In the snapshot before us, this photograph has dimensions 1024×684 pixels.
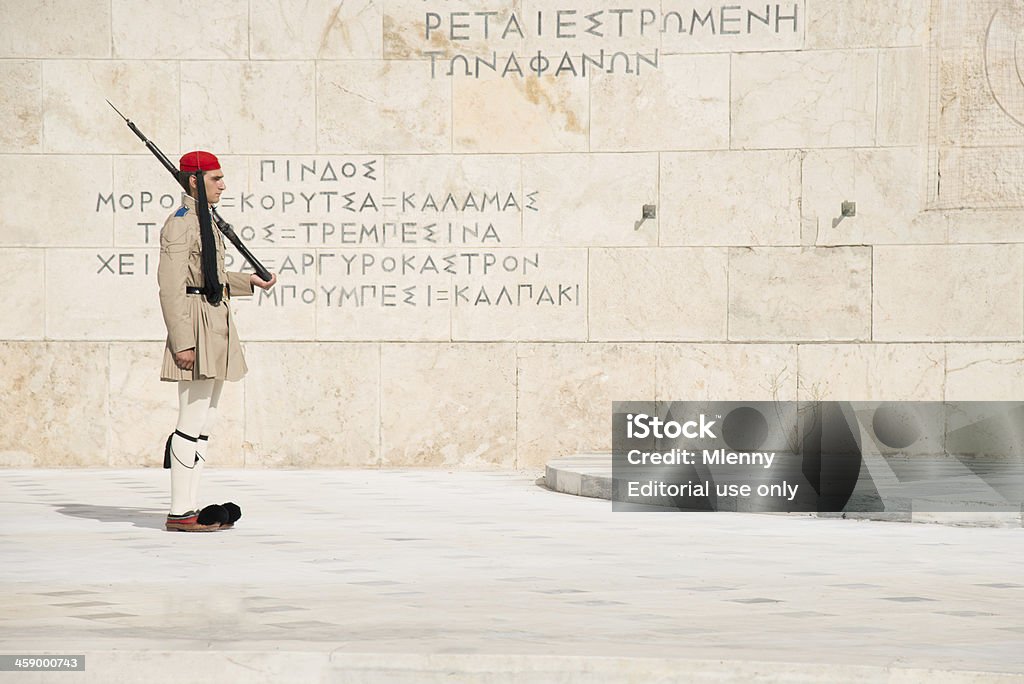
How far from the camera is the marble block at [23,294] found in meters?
13.8

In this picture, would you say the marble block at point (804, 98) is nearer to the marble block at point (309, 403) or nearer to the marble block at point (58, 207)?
the marble block at point (309, 403)

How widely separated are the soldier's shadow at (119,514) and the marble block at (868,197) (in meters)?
6.11

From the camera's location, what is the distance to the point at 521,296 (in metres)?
13.8

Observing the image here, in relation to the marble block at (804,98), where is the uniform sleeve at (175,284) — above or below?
below

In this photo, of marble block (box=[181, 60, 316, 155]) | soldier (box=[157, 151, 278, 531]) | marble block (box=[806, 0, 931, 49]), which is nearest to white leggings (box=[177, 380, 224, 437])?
soldier (box=[157, 151, 278, 531])

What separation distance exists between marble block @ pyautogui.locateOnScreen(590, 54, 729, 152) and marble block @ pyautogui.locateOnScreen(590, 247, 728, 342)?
92 cm

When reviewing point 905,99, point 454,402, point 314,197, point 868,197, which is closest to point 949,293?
point 868,197

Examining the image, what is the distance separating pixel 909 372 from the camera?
13.4 m

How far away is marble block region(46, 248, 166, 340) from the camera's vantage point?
45.3 ft

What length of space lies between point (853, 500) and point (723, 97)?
4.65 meters

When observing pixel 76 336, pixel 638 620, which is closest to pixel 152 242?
pixel 76 336

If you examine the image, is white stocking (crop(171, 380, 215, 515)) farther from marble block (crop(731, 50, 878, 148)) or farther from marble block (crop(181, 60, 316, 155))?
marble block (crop(731, 50, 878, 148))

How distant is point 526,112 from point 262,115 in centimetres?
227

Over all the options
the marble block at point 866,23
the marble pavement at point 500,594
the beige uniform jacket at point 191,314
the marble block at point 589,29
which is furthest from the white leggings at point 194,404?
the marble block at point 866,23
